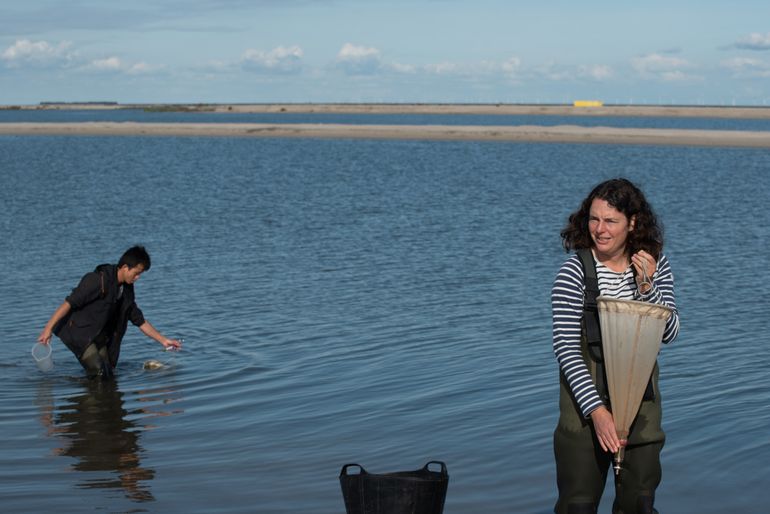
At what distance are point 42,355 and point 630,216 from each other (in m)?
7.21

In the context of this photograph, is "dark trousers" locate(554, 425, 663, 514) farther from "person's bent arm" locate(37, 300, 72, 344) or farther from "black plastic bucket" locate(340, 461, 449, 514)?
"person's bent arm" locate(37, 300, 72, 344)

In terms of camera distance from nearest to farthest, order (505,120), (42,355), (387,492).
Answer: (387,492) → (42,355) → (505,120)

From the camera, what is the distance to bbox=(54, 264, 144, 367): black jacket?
9.25 m

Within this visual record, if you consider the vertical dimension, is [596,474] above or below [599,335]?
below

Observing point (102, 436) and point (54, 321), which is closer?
point (102, 436)

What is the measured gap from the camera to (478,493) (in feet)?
22.2

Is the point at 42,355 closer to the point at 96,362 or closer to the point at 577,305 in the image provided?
the point at 96,362

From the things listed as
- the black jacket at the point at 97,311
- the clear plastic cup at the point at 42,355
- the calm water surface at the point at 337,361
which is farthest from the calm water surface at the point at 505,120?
the black jacket at the point at 97,311

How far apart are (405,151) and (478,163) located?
11.2m

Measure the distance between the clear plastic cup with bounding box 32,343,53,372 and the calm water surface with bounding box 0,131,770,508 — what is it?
0.14 metres

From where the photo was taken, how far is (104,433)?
8430 mm

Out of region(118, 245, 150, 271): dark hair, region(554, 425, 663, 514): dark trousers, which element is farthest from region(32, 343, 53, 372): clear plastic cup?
region(554, 425, 663, 514): dark trousers

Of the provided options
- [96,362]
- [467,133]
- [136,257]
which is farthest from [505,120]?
[136,257]

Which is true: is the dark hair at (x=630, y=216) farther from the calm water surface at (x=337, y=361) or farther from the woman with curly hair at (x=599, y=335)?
the calm water surface at (x=337, y=361)
